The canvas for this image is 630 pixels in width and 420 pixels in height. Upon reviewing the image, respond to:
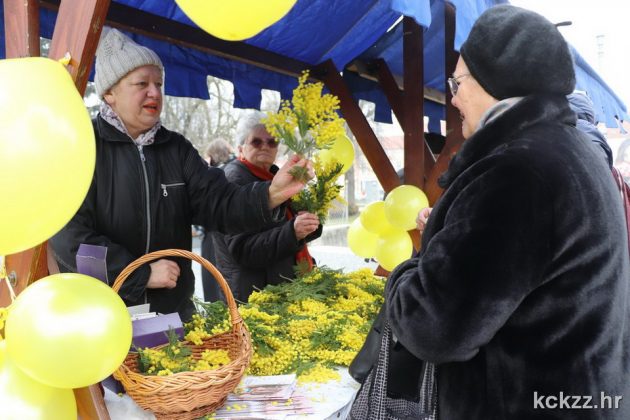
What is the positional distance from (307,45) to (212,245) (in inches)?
77.8

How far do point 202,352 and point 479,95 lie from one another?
1101 mm

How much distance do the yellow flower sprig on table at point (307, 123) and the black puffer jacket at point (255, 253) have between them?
2.12 ft

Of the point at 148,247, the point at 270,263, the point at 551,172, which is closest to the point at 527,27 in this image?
the point at 551,172

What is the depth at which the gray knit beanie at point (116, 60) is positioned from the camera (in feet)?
7.14

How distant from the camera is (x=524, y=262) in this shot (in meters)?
1.11

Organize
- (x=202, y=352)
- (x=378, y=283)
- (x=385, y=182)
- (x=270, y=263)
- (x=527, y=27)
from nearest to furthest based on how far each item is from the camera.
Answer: (x=527, y=27) → (x=202, y=352) → (x=378, y=283) → (x=270, y=263) → (x=385, y=182)

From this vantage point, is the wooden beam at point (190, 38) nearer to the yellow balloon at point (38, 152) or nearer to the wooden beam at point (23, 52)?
the wooden beam at point (23, 52)

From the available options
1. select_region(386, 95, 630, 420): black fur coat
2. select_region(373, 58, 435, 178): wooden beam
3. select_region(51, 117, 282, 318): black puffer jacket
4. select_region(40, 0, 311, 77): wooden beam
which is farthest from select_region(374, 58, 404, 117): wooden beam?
select_region(386, 95, 630, 420): black fur coat

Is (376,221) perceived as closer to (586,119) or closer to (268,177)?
(268,177)

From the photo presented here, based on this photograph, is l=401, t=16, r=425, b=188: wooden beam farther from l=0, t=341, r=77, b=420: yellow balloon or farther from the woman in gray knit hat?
l=0, t=341, r=77, b=420: yellow balloon

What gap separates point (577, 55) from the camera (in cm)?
407

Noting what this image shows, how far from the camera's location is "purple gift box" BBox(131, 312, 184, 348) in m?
1.55

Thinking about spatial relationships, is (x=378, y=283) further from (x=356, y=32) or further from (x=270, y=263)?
(x=356, y=32)

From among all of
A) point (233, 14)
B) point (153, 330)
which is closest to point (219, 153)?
point (153, 330)
